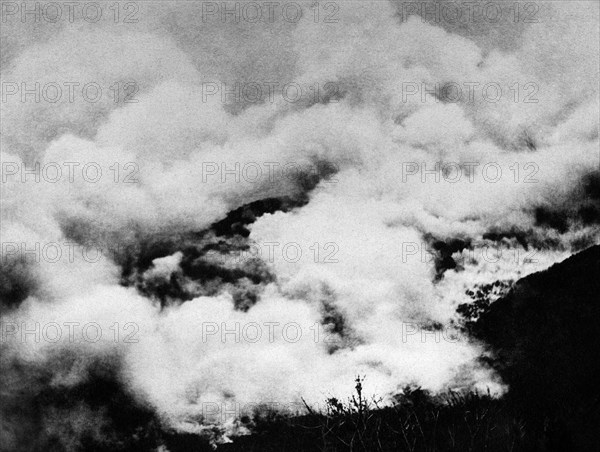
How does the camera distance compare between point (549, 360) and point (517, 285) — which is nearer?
point (549, 360)

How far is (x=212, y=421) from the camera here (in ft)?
563

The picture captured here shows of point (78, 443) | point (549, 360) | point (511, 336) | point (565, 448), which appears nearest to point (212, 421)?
point (78, 443)

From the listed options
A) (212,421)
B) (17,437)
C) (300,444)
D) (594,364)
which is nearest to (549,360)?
(594,364)

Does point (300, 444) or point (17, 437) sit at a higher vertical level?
point (17, 437)

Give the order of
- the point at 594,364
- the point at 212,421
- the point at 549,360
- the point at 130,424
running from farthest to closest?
the point at 212,421
the point at 130,424
the point at 549,360
the point at 594,364

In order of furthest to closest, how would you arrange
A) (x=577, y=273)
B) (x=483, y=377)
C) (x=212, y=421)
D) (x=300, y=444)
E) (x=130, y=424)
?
(x=212, y=421) → (x=130, y=424) → (x=300, y=444) → (x=577, y=273) → (x=483, y=377)

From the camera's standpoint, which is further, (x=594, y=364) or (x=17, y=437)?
(x=594, y=364)

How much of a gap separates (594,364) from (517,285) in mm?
36225

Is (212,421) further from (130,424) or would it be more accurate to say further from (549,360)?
(549,360)

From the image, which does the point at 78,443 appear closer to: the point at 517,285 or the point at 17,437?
the point at 17,437

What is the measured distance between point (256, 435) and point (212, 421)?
40089 millimetres

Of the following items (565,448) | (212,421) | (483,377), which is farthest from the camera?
(212,421)

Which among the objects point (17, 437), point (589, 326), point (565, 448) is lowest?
point (565, 448)

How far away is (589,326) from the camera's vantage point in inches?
3216
